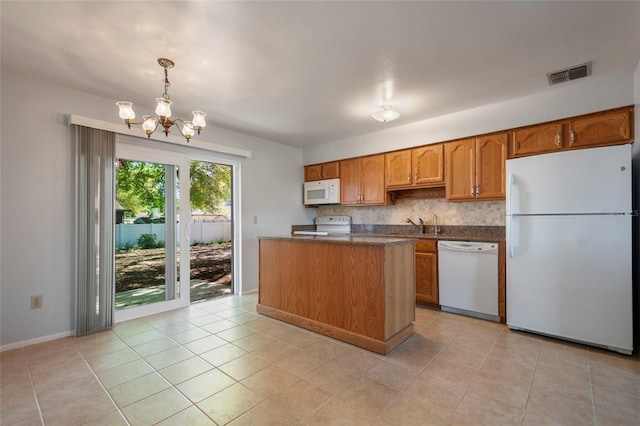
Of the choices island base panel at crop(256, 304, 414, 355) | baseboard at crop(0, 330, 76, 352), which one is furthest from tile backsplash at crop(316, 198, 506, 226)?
baseboard at crop(0, 330, 76, 352)

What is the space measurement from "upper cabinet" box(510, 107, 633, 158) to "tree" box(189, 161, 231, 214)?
3.86m

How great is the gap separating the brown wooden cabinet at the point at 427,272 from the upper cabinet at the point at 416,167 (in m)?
0.83

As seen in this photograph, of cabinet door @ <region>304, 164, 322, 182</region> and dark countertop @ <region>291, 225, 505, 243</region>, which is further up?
cabinet door @ <region>304, 164, 322, 182</region>

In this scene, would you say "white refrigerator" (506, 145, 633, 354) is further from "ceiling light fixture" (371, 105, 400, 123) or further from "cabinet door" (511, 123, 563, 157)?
"ceiling light fixture" (371, 105, 400, 123)

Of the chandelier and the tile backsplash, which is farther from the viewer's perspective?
the tile backsplash

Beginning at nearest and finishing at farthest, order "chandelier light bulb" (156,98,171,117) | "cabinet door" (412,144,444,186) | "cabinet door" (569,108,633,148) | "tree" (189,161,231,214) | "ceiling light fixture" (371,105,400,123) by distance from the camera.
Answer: "chandelier light bulb" (156,98,171,117) → "cabinet door" (569,108,633,148) → "ceiling light fixture" (371,105,400,123) → "cabinet door" (412,144,444,186) → "tree" (189,161,231,214)

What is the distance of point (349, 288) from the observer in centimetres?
257


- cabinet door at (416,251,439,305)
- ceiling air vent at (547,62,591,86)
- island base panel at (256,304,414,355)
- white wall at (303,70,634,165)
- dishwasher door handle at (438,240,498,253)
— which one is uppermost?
ceiling air vent at (547,62,591,86)

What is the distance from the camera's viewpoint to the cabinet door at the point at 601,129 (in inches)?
101

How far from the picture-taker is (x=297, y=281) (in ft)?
9.93

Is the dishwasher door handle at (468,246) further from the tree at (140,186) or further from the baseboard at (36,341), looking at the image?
the baseboard at (36,341)

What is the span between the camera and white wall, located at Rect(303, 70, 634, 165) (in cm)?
262

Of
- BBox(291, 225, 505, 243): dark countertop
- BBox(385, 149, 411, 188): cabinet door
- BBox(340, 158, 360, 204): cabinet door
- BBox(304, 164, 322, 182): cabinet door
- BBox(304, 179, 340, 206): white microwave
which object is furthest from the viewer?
BBox(304, 164, 322, 182): cabinet door

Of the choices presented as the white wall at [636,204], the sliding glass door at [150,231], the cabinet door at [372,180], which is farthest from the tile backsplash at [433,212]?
the sliding glass door at [150,231]
